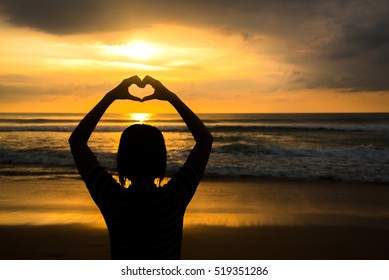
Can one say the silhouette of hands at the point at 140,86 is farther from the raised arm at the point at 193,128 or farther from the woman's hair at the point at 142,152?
the woman's hair at the point at 142,152

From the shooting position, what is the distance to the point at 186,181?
1.73 m

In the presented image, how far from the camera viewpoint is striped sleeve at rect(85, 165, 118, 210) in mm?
1624

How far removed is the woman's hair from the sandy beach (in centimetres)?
422

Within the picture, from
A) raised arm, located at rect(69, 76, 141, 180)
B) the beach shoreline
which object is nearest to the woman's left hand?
raised arm, located at rect(69, 76, 141, 180)

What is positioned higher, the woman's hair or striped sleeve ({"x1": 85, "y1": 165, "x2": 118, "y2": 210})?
the woman's hair

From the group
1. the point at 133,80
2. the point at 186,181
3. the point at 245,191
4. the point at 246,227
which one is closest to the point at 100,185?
the point at 186,181

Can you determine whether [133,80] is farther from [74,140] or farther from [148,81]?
[74,140]

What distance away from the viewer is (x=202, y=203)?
28.5 feet

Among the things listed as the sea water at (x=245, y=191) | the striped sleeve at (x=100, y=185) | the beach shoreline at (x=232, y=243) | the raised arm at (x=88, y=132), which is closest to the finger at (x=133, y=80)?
the raised arm at (x=88, y=132)

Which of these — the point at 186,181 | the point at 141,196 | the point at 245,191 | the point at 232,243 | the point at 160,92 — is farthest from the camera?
the point at 245,191

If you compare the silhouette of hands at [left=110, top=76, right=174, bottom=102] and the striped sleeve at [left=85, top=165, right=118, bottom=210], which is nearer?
the striped sleeve at [left=85, top=165, right=118, bottom=210]

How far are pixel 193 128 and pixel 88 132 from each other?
0.44m

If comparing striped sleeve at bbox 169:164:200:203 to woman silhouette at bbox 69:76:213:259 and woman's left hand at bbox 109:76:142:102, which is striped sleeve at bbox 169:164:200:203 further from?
woman's left hand at bbox 109:76:142:102
